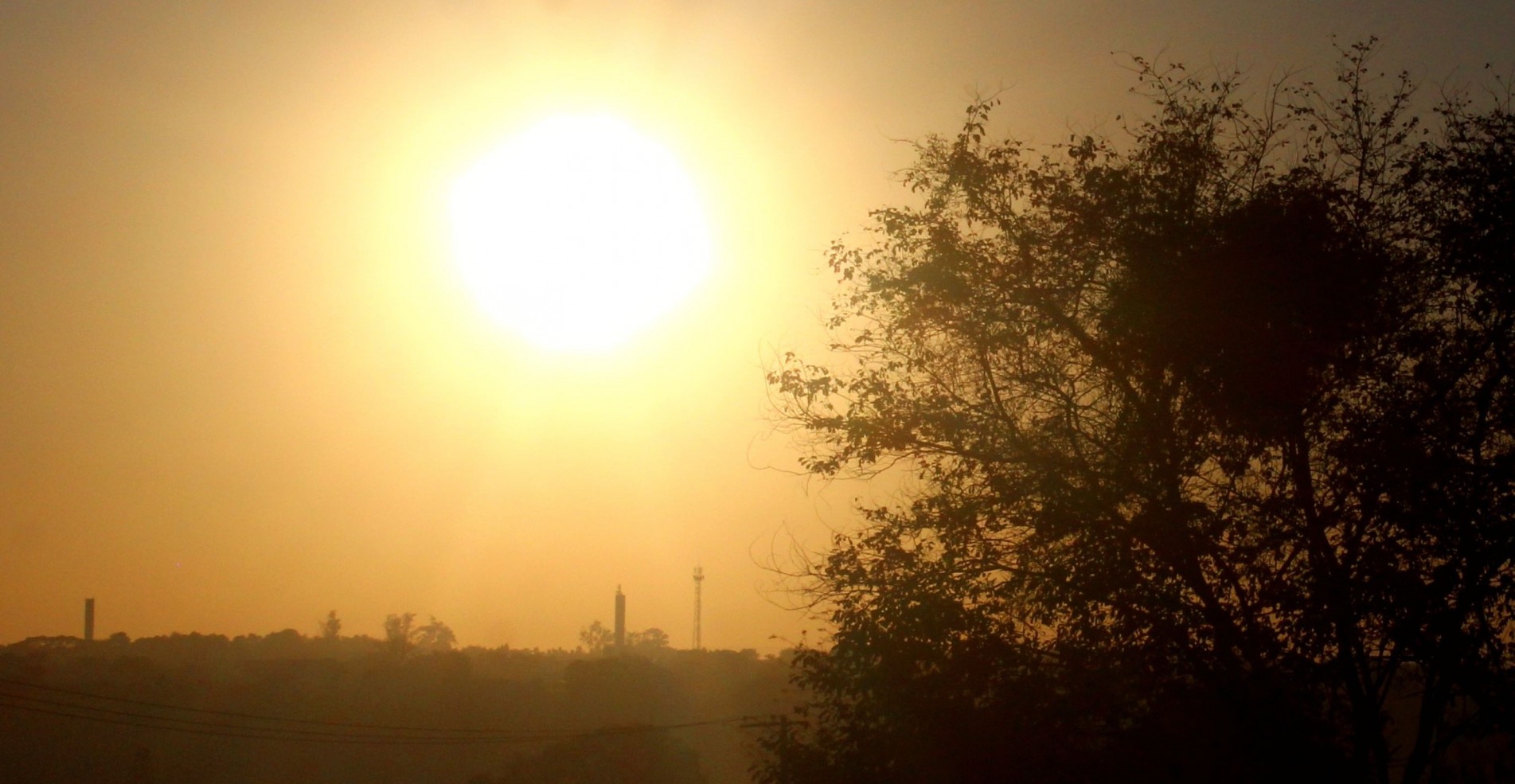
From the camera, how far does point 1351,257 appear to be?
12.3 m

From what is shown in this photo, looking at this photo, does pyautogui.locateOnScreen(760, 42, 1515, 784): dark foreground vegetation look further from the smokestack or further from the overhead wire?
the smokestack

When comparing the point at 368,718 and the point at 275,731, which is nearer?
the point at 275,731

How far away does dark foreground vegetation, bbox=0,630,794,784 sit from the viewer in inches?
1970

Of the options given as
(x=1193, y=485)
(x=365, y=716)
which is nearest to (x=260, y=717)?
(x=365, y=716)

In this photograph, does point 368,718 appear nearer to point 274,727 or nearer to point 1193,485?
point 274,727

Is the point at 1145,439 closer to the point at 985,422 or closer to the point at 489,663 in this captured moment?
the point at 985,422

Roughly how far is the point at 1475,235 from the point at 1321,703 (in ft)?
16.9

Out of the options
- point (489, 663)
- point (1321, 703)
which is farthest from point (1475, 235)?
point (489, 663)

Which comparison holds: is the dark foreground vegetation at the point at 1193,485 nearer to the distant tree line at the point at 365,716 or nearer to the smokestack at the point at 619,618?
the distant tree line at the point at 365,716

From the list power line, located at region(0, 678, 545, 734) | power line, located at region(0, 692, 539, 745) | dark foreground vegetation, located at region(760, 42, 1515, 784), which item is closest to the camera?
dark foreground vegetation, located at region(760, 42, 1515, 784)

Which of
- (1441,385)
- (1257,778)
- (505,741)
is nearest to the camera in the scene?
(1257,778)

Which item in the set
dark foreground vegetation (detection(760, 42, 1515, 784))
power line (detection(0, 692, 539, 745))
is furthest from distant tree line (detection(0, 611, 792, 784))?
dark foreground vegetation (detection(760, 42, 1515, 784))

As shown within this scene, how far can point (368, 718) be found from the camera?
5978 centimetres

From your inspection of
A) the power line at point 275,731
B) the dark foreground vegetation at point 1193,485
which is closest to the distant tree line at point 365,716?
the power line at point 275,731
